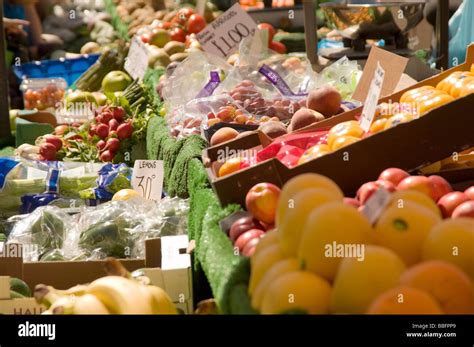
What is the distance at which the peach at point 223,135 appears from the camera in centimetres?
346

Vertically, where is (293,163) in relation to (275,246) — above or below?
above

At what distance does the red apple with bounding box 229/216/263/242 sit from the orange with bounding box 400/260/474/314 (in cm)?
69

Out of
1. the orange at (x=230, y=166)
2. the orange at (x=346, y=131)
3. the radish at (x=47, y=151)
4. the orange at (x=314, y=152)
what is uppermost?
the radish at (x=47, y=151)

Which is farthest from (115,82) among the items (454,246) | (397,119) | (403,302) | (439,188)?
(403,302)

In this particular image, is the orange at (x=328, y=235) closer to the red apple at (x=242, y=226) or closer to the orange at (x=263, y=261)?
the orange at (x=263, y=261)

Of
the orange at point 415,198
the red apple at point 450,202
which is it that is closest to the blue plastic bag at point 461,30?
the red apple at point 450,202

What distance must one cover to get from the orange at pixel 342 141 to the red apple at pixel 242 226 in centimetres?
37

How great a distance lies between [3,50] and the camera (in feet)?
20.8

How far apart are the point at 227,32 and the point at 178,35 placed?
7.20 feet

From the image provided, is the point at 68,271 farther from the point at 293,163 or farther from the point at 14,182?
the point at 14,182

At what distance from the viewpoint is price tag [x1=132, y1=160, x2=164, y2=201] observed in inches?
162

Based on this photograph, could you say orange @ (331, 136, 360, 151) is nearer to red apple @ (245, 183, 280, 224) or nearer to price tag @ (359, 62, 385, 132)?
price tag @ (359, 62, 385, 132)

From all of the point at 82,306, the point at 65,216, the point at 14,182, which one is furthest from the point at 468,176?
the point at 14,182

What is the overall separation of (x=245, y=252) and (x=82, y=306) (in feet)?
1.45
